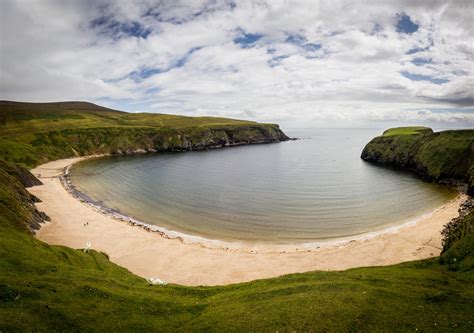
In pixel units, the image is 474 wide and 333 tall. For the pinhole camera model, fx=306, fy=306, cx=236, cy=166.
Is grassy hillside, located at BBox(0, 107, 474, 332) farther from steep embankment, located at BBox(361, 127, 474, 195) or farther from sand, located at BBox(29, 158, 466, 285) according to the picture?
steep embankment, located at BBox(361, 127, 474, 195)

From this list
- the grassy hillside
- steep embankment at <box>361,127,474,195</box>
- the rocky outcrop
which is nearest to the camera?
the grassy hillside

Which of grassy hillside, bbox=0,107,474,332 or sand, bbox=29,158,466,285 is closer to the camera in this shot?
grassy hillside, bbox=0,107,474,332

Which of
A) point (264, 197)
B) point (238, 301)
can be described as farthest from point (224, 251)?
point (264, 197)

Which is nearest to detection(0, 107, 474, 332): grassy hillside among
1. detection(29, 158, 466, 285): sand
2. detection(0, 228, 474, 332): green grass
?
detection(0, 228, 474, 332): green grass

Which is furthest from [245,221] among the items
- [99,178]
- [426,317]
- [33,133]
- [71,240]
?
[33,133]

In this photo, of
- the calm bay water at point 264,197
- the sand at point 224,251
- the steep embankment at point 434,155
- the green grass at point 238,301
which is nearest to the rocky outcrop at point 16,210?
the sand at point 224,251

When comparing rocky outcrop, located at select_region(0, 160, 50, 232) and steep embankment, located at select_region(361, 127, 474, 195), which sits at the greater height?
steep embankment, located at select_region(361, 127, 474, 195)
